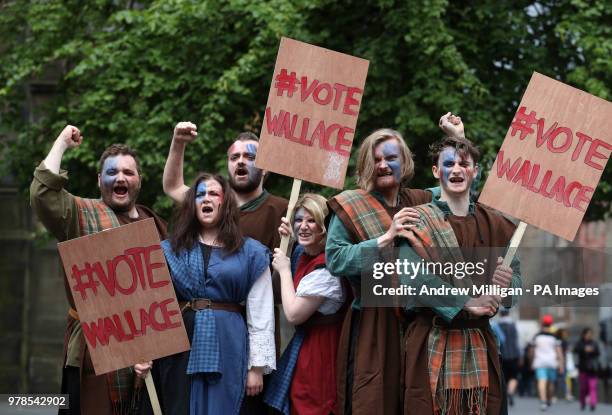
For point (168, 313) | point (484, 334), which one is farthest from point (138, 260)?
point (484, 334)

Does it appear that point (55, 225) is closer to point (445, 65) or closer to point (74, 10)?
point (445, 65)

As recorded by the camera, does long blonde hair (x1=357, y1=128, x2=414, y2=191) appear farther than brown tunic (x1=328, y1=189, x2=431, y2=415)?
Yes

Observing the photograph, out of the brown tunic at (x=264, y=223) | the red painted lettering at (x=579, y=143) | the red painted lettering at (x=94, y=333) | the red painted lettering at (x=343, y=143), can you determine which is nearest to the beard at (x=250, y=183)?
the brown tunic at (x=264, y=223)

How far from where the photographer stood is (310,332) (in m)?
6.65

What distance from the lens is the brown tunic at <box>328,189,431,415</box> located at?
616cm

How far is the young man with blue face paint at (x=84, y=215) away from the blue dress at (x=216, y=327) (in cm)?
52

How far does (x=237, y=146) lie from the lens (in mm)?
7438

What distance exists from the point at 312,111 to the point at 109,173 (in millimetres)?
1205

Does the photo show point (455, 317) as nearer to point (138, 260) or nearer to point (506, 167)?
point (506, 167)

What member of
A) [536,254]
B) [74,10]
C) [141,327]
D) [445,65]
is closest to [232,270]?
[141,327]

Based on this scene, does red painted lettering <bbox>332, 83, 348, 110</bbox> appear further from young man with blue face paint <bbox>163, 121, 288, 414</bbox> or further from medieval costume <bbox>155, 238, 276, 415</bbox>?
medieval costume <bbox>155, 238, 276, 415</bbox>

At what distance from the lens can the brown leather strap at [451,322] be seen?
600cm

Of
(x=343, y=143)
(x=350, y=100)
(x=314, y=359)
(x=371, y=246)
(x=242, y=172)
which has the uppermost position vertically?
(x=350, y=100)

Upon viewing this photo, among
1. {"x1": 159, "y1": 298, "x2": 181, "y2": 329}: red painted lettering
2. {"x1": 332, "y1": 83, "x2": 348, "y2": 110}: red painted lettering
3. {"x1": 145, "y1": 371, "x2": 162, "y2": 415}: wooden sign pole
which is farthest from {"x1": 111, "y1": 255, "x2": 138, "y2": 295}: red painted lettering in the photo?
{"x1": 332, "y1": 83, "x2": 348, "y2": 110}: red painted lettering
